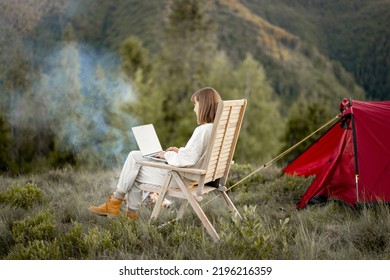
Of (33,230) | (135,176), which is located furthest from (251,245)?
(33,230)

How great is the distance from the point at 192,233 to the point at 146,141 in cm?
76

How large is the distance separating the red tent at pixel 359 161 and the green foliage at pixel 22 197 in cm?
227

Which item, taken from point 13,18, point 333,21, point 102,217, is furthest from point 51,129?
point 333,21

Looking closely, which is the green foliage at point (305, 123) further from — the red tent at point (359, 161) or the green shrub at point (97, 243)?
the green shrub at point (97, 243)

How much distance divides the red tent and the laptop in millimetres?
1431

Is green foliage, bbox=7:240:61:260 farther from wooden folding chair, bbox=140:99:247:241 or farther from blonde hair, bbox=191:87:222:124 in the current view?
blonde hair, bbox=191:87:222:124

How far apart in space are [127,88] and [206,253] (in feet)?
92.1

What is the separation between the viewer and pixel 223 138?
3279 millimetres

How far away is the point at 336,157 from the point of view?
4.20 m

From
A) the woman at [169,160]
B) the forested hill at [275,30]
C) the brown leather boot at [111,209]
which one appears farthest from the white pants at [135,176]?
the forested hill at [275,30]

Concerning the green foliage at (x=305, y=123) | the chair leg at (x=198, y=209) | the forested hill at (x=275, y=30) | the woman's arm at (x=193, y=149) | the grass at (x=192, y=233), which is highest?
the forested hill at (x=275, y=30)

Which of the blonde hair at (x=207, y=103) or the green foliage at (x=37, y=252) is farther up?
the blonde hair at (x=207, y=103)

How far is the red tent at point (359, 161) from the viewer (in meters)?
3.87

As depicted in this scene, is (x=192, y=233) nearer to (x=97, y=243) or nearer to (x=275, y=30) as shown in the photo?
(x=97, y=243)
